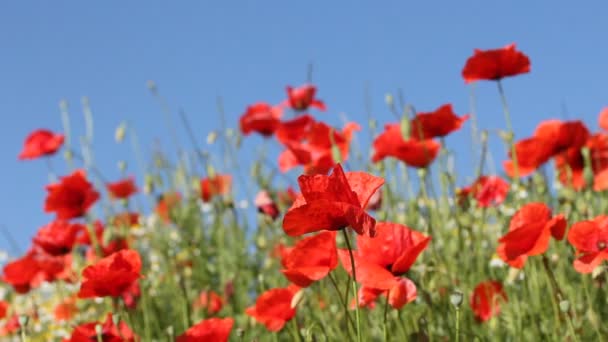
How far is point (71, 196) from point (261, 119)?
3.46 ft

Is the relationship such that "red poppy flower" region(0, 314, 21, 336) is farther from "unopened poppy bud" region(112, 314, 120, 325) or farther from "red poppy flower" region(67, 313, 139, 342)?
"unopened poppy bud" region(112, 314, 120, 325)

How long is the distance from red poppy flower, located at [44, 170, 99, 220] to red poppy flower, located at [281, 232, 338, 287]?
2.04 metres

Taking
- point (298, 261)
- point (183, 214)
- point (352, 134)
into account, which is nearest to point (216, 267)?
point (183, 214)

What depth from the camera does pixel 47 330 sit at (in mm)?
4992

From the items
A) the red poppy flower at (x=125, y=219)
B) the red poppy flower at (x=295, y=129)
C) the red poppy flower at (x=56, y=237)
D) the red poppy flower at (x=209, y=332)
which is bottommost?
the red poppy flower at (x=209, y=332)

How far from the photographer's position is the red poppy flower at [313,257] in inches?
67.2

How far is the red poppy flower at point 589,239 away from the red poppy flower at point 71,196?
229 centimetres

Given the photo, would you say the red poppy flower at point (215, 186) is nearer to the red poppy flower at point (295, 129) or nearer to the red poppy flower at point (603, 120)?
the red poppy flower at point (295, 129)

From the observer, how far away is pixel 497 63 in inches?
110

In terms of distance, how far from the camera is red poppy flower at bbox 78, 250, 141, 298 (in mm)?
1906

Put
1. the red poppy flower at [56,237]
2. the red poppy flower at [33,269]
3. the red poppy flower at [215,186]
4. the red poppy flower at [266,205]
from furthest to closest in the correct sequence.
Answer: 1. the red poppy flower at [215,186]
2. the red poppy flower at [266,205]
3. the red poppy flower at [33,269]
4. the red poppy flower at [56,237]

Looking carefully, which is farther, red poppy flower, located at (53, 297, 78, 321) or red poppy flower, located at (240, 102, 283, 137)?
A: red poppy flower, located at (240, 102, 283, 137)

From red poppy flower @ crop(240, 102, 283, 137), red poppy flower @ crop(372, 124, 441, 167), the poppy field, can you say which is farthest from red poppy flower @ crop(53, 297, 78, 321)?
red poppy flower @ crop(372, 124, 441, 167)

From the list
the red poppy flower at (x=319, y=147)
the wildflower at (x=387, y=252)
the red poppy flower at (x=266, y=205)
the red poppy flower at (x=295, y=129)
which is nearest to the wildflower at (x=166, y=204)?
the red poppy flower at (x=266, y=205)
